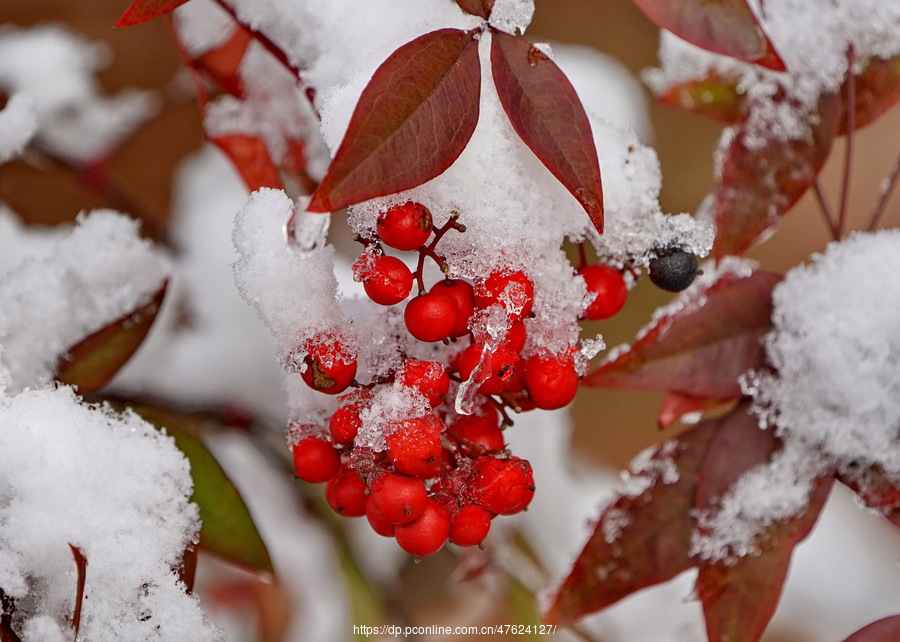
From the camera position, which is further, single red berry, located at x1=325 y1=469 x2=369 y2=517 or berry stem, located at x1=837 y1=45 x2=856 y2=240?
berry stem, located at x1=837 y1=45 x2=856 y2=240

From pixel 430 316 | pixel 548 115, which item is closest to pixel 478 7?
pixel 548 115

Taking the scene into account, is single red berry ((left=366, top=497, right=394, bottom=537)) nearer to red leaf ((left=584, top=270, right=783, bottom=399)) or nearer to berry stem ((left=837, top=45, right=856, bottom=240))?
red leaf ((left=584, top=270, right=783, bottom=399))

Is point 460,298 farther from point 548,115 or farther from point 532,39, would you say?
point 532,39

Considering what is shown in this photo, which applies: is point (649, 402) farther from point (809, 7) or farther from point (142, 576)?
point (142, 576)

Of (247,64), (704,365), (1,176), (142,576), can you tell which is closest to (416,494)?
(142,576)

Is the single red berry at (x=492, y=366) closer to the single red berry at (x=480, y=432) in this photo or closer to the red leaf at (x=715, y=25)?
the single red berry at (x=480, y=432)

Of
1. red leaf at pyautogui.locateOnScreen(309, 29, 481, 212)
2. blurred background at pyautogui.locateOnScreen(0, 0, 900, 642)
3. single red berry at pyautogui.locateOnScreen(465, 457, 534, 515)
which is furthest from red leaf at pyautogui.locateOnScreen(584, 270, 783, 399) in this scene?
blurred background at pyautogui.locateOnScreen(0, 0, 900, 642)

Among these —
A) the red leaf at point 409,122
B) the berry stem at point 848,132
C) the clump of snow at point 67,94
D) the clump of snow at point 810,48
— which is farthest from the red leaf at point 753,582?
the clump of snow at point 67,94
